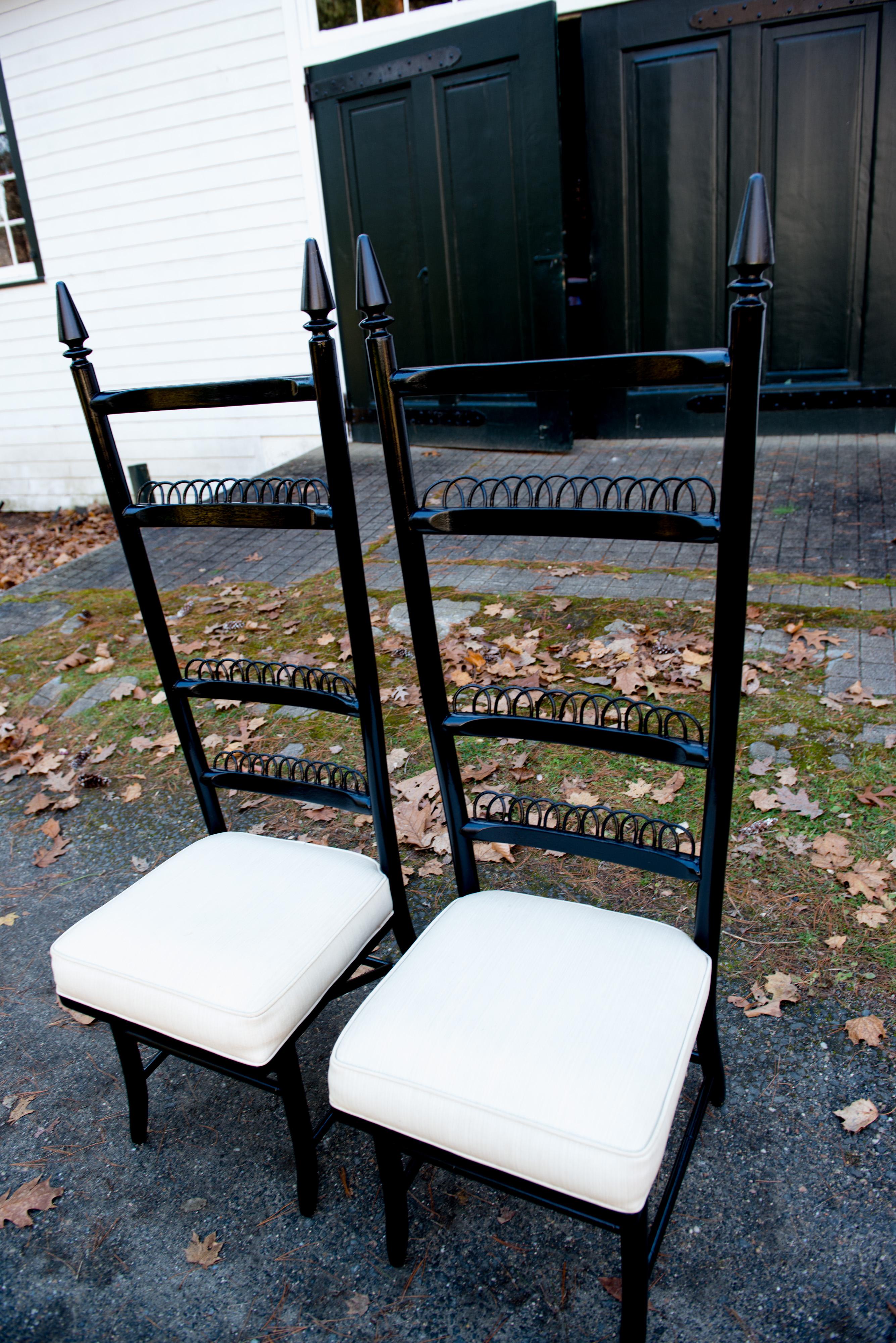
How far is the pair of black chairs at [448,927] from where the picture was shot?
1.57 metres

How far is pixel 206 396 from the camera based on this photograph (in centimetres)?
210

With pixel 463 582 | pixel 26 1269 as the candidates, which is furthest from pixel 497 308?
pixel 26 1269

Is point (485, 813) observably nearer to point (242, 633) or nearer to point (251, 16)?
point (242, 633)

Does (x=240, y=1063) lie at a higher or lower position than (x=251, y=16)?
lower

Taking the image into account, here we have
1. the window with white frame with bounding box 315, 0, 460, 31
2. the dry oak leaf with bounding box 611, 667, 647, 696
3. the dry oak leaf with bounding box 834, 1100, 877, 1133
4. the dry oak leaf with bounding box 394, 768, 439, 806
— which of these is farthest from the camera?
the window with white frame with bounding box 315, 0, 460, 31

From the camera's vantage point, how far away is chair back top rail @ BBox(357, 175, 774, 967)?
5.16 feet

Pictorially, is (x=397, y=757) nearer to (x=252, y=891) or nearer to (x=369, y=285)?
(x=252, y=891)

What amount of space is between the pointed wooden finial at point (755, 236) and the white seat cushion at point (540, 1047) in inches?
50.0

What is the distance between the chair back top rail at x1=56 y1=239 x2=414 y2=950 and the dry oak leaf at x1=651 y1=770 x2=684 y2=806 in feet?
3.89

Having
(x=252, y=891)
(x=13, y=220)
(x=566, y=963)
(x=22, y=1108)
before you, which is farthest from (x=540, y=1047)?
(x=13, y=220)

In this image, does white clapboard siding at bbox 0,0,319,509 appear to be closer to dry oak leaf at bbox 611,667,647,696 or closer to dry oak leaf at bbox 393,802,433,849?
dry oak leaf at bbox 611,667,647,696

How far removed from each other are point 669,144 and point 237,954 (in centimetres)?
621

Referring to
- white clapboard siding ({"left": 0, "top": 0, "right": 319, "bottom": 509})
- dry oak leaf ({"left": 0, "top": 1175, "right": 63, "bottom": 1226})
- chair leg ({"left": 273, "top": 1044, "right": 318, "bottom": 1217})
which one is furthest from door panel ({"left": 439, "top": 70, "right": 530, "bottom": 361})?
dry oak leaf ({"left": 0, "top": 1175, "right": 63, "bottom": 1226})

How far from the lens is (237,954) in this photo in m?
1.96
